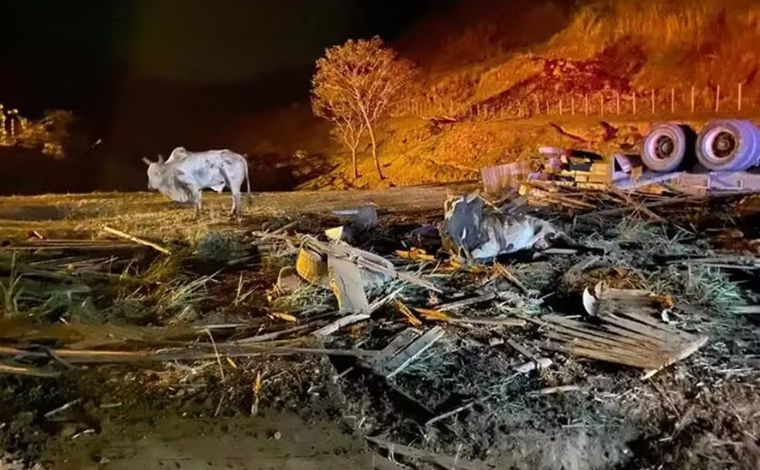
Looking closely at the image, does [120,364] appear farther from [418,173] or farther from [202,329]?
[418,173]

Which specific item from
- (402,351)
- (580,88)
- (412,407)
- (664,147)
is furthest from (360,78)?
(412,407)

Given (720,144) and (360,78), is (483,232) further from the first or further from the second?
(360,78)

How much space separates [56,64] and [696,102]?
40.0 meters

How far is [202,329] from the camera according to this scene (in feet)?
21.3

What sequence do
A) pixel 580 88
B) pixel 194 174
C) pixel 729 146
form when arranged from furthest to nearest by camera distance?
pixel 580 88 → pixel 194 174 → pixel 729 146

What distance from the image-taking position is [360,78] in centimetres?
2598

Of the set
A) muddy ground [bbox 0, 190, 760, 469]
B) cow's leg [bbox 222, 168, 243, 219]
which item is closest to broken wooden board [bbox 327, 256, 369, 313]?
muddy ground [bbox 0, 190, 760, 469]

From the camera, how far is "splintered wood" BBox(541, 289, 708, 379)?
5.43m

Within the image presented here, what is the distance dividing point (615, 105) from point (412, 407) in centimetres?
2609

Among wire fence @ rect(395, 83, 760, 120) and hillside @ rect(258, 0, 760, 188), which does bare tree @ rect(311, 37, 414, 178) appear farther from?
wire fence @ rect(395, 83, 760, 120)

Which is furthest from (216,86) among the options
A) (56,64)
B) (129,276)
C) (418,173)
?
(129,276)

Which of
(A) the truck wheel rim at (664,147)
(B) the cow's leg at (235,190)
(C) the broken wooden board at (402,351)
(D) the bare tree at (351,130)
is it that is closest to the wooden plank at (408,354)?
(C) the broken wooden board at (402,351)

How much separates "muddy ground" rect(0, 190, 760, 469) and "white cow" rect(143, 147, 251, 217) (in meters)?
6.06

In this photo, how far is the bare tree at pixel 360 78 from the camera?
25.8 m
